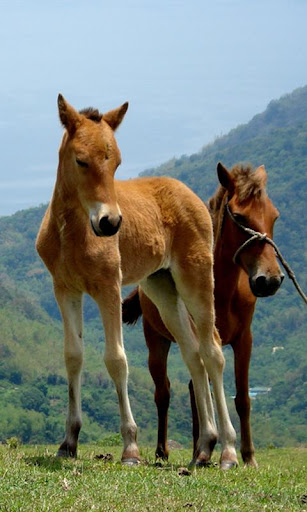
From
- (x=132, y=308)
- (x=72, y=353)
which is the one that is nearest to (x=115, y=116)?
(x=72, y=353)

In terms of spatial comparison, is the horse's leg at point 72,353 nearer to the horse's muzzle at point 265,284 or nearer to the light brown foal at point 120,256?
the light brown foal at point 120,256

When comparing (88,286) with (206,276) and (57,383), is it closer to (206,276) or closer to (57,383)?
(206,276)

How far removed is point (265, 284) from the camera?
1048 centimetres

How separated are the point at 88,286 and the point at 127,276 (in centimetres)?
73

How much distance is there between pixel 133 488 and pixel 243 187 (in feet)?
14.1

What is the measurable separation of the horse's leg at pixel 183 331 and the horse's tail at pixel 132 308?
8.47ft

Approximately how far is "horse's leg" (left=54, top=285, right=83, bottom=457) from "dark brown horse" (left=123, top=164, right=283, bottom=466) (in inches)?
78.9

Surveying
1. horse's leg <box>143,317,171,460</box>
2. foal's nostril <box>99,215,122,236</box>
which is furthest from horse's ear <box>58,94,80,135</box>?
horse's leg <box>143,317,171,460</box>

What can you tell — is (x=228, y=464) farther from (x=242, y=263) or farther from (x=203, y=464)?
(x=242, y=263)

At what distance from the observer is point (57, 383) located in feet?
292

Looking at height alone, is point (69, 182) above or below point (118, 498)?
above

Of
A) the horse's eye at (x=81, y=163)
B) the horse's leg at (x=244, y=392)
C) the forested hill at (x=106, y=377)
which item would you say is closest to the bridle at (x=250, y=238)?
the horse's leg at (x=244, y=392)

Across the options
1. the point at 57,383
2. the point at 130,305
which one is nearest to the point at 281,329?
the point at 57,383

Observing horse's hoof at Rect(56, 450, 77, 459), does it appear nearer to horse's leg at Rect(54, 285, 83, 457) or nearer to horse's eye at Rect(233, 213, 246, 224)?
horse's leg at Rect(54, 285, 83, 457)
